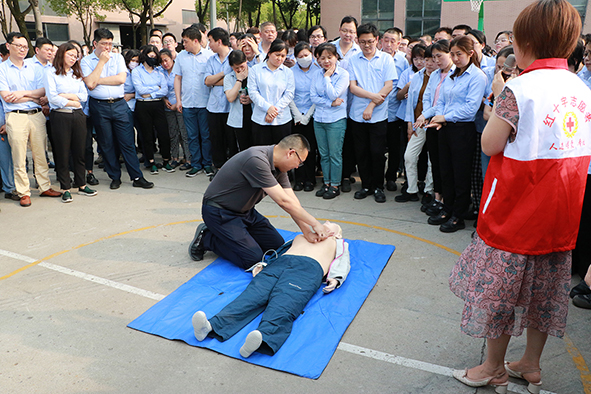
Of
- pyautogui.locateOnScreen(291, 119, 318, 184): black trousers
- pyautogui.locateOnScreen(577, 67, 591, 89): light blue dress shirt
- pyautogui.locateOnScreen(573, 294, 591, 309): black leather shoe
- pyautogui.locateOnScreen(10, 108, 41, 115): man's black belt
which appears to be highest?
pyautogui.locateOnScreen(577, 67, 591, 89): light blue dress shirt

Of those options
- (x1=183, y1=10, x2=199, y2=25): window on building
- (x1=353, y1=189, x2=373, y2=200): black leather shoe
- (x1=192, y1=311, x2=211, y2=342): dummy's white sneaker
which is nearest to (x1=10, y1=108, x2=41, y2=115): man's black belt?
(x1=353, y1=189, x2=373, y2=200): black leather shoe

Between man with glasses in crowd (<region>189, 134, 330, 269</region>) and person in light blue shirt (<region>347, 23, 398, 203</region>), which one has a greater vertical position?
person in light blue shirt (<region>347, 23, 398, 203</region>)

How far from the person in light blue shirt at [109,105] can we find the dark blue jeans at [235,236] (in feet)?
10.1

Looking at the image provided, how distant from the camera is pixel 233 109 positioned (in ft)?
23.6

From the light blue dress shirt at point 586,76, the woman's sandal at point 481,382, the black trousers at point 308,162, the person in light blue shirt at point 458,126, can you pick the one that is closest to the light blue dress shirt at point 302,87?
the black trousers at point 308,162

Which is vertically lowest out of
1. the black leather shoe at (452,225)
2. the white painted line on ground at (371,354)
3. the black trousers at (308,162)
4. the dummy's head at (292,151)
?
the white painted line on ground at (371,354)

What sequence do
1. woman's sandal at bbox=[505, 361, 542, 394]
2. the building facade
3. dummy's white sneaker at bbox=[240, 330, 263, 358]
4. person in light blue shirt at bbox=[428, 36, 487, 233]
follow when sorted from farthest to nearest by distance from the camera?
the building facade < person in light blue shirt at bbox=[428, 36, 487, 233] < dummy's white sneaker at bbox=[240, 330, 263, 358] < woman's sandal at bbox=[505, 361, 542, 394]

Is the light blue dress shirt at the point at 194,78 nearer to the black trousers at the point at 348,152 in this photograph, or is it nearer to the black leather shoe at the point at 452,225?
the black trousers at the point at 348,152

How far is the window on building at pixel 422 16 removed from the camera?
22406 mm

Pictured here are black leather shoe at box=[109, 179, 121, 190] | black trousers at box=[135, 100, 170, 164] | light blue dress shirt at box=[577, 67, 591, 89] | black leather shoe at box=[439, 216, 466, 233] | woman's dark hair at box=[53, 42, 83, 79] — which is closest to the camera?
light blue dress shirt at box=[577, 67, 591, 89]

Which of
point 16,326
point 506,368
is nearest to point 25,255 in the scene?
point 16,326

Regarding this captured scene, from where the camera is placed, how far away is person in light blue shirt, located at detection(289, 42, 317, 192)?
663 cm

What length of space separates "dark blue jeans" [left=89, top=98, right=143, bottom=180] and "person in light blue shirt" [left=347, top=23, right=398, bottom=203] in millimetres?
3384

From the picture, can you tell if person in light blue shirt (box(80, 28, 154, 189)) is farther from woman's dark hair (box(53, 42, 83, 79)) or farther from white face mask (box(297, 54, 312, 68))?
white face mask (box(297, 54, 312, 68))
